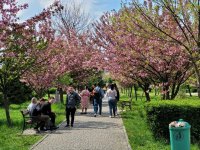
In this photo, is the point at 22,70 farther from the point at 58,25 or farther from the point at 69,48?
the point at 58,25

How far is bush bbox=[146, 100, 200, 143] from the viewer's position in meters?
11.4

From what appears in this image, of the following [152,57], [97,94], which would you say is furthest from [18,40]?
[97,94]

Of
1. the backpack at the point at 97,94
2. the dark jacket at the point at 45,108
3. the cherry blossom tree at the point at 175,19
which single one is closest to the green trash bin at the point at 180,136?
the cherry blossom tree at the point at 175,19

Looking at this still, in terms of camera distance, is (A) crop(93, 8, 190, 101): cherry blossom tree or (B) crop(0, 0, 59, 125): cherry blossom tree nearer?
(B) crop(0, 0, 59, 125): cherry blossom tree

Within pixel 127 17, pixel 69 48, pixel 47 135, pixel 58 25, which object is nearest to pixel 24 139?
pixel 47 135

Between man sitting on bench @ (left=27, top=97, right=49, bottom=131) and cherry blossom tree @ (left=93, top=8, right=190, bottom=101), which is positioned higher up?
cherry blossom tree @ (left=93, top=8, right=190, bottom=101)

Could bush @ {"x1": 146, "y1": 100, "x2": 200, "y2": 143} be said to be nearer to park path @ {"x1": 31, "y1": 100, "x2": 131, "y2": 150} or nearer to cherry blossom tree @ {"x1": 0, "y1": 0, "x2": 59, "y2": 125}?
park path @ {"x1": 31, "y1": 100, "x2": 131, "y2": 150}

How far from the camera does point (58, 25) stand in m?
47.0

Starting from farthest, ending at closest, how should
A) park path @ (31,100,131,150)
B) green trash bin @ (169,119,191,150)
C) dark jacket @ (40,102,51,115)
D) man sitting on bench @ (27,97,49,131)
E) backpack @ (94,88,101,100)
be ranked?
backpack @ (94,88,101,100) < dark jacket @ (40,102,51,115) < man sitting on bench @ (27,97,49,131) < park path @ (31,100,131,150) < green trash bin @ (169,119,191,150)

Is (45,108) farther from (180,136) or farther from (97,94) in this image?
(180,136)

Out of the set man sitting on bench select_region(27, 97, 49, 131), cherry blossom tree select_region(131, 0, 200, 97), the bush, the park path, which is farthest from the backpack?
the bush

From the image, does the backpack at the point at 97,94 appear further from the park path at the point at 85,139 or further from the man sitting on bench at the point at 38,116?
the man sitting on bench at the point at 38,116

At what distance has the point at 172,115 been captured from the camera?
11531mm

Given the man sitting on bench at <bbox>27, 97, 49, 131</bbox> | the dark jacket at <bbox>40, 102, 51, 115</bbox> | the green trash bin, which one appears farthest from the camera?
the dark jacket at <bbox>40, 102, 51, 115</bbox>
